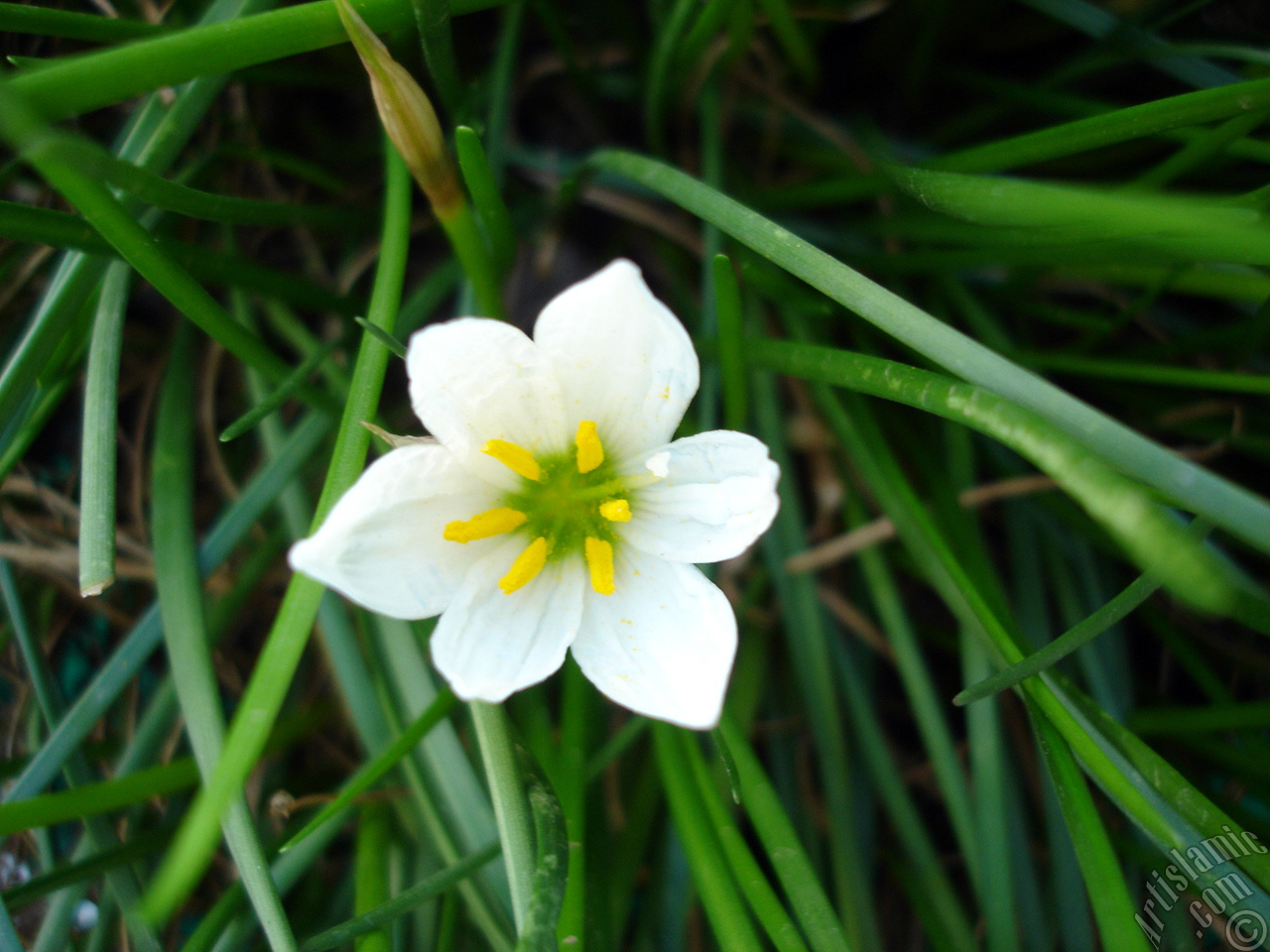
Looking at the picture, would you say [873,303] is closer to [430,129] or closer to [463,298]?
[430,129]

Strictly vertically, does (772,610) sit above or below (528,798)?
above

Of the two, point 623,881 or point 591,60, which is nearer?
point 623,881

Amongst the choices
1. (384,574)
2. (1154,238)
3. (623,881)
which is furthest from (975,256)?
(623,881)

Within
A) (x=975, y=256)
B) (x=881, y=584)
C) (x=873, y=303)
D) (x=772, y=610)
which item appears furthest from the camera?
(x=772, y=610)

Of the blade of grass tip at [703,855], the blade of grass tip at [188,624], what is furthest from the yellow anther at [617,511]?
the blade of grass tip at [188,624]

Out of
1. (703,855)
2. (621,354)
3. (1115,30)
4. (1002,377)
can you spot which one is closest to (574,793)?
Result: (703,855)

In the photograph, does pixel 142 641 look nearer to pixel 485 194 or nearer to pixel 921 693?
pixel 485 194

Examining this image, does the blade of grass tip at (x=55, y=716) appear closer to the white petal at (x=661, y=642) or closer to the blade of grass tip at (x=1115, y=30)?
the white petal at (x=661, y=642)
